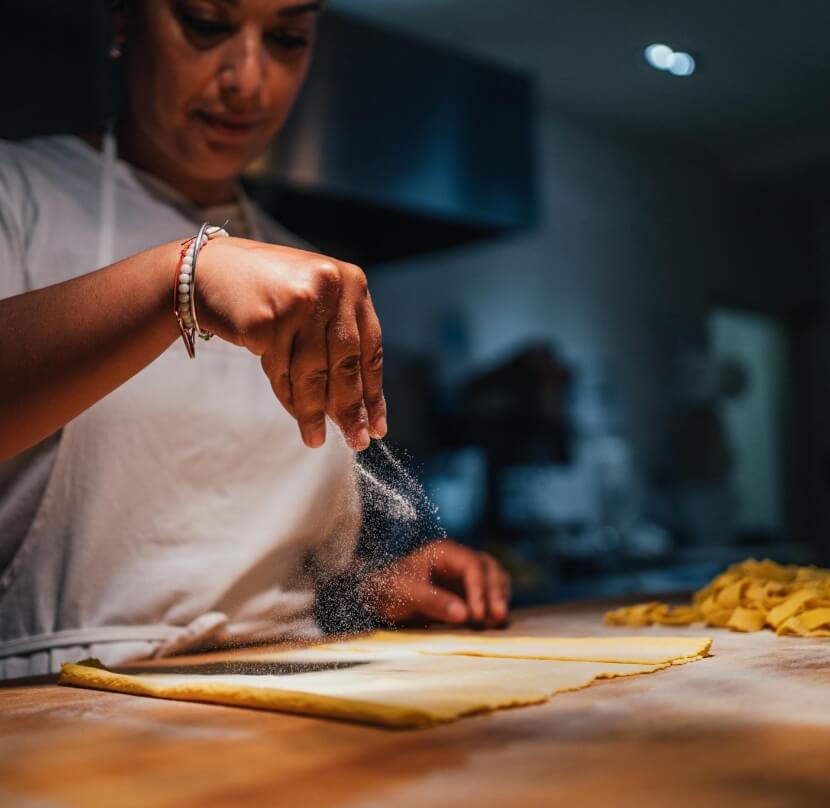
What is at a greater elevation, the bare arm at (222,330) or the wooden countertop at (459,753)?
the bare arm at (222,330)

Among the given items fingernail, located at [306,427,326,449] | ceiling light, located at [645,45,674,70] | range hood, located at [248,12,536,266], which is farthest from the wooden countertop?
range hood, located at [248,12,536,266]

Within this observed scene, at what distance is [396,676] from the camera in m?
0.87

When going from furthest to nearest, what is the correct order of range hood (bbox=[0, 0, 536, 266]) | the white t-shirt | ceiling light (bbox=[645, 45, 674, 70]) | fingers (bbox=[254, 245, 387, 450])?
range hood (bbox=[0, 0, 536, 266]) → ceiling light (bbox=[645, 45, 674, 70]) → the white t-shirt → fingers (bbox=[254, 245, 387, 450])

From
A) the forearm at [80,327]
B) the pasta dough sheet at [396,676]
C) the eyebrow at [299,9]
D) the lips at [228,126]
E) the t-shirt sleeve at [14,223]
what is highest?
the eyebrow at [299,9]

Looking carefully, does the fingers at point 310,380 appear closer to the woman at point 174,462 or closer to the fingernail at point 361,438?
the fingernail at point 361,438

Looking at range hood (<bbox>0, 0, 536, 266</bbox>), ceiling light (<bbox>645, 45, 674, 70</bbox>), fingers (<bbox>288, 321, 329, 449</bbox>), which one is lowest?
fingers (<bbox>288, 321, 329, 449</bbox>)

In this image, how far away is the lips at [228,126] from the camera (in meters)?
1.30

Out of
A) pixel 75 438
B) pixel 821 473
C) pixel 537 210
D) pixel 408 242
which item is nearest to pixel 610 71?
pixel 537 210

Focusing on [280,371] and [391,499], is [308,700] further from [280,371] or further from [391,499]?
[391,499]

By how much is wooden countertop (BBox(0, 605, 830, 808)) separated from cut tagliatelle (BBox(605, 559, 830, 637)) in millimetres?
315

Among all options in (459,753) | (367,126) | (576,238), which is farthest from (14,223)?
(576,238)

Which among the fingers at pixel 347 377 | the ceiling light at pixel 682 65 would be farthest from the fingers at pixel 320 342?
the ceiling light at pixel 682 65

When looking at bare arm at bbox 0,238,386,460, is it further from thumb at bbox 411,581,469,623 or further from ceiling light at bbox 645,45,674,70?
ceiling light at bbox 645,45,674,70

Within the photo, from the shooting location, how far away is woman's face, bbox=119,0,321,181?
1256 millimetres
